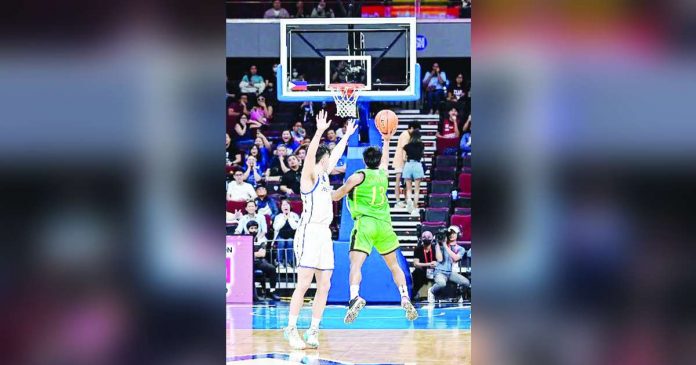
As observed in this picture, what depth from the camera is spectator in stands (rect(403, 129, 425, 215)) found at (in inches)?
556

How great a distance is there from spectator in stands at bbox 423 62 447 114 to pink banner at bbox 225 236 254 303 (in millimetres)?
6312

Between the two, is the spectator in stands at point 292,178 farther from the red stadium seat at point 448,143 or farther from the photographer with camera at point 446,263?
the red stadium seat at point 448,143

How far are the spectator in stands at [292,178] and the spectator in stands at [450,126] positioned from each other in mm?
3396

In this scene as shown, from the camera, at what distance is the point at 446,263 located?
39.3 ft

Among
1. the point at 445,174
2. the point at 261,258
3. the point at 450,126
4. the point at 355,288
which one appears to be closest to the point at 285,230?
the point at 261,258

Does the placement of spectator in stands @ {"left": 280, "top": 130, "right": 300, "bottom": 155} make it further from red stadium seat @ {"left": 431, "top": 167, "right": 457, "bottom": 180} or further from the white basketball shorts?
the white basketball shorts

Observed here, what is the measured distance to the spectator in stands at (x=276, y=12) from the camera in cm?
1709

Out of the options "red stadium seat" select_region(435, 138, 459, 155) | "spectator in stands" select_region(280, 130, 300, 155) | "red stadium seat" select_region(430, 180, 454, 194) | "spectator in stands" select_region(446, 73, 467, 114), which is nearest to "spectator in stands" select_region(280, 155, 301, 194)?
"spectator in stands" select_region(280, 130, 300, 155)

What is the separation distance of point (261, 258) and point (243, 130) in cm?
407

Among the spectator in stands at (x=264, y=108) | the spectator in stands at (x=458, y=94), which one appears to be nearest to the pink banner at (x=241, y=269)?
the spectator in stands at (x=264, y=108)

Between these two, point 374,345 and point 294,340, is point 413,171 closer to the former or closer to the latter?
point 374,345
